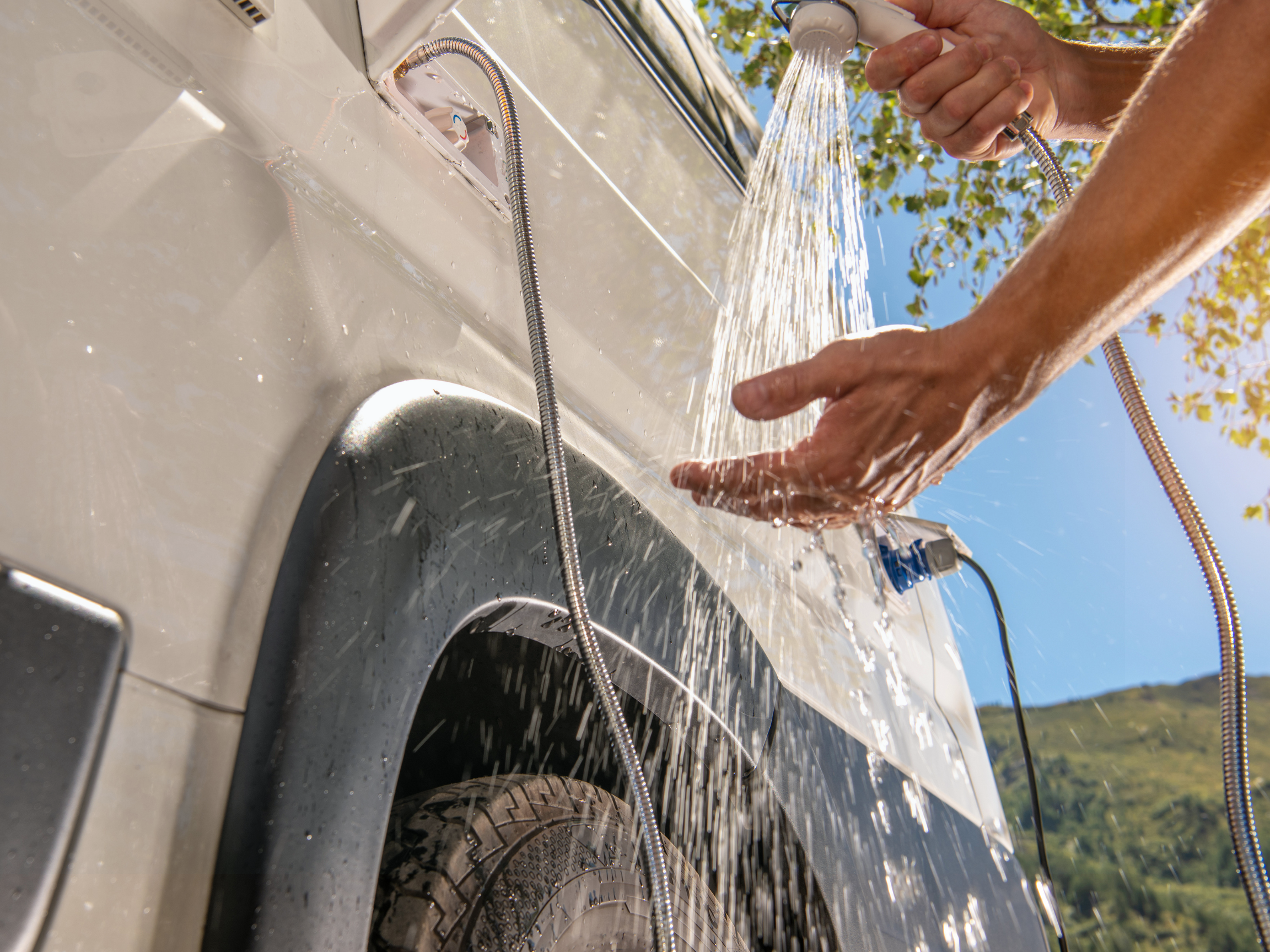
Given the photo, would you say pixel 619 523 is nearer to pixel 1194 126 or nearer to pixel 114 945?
pixel 114 945

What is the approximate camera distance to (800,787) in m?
1.39

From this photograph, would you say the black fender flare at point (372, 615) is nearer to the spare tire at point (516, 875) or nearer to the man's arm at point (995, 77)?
the spare tire at point (516, 875)

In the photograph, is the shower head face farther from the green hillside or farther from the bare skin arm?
the green hillside

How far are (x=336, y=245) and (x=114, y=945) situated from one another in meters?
0.65

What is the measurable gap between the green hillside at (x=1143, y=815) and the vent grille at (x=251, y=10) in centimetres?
1563

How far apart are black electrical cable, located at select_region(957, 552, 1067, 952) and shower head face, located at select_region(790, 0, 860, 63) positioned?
121cm

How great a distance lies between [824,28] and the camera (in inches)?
56.4

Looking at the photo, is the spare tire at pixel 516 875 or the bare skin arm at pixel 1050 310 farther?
the bare skin arm at pixel 1050 310

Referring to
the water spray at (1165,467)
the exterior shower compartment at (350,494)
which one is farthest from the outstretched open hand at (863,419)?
the water spray at (1165,467)

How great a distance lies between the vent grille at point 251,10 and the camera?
0.75m

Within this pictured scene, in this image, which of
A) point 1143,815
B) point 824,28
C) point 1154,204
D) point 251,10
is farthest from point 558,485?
point 1143,815

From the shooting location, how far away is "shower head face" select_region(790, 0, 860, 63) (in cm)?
142

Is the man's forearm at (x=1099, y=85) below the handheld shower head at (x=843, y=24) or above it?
above

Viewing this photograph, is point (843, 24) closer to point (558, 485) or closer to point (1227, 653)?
point (558, 485)
